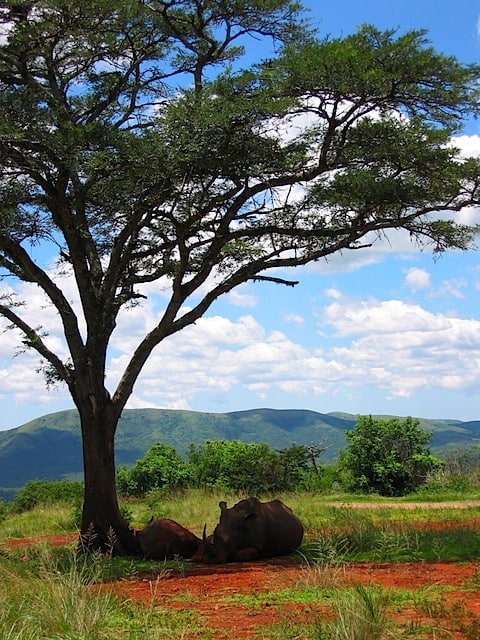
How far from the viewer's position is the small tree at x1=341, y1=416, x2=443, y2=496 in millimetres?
24484

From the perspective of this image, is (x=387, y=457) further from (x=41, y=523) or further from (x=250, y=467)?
(x=41, y=523)

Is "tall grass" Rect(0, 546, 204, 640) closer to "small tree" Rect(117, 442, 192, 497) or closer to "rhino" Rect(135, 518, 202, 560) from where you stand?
"rhino" Rect(135, 518, 202, 560)

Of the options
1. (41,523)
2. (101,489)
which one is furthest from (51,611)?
(41,523)

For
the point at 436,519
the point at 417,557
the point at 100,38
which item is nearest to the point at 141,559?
the point at 417,557

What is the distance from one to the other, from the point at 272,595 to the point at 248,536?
362cm

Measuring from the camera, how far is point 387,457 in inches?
974

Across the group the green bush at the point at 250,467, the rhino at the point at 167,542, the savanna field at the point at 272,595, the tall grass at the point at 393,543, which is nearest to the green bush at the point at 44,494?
the green bush at the point at 250,467

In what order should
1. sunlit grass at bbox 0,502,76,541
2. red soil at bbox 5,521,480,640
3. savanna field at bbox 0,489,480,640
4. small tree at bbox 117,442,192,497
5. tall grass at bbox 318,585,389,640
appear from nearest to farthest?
tall grass at bbox 318,585,389,640 → savanna field at bbox 0,489,480,640 → red soil at bbox 5,521,480,640 → sunlit grass at bbox 0,502,76,541 → small tree at bbox 117,442,192,497

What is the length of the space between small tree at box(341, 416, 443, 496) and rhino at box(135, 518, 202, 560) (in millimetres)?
13311

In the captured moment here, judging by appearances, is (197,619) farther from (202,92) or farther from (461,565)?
(202,92)

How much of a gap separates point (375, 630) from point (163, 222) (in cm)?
1025

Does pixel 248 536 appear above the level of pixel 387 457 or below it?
below

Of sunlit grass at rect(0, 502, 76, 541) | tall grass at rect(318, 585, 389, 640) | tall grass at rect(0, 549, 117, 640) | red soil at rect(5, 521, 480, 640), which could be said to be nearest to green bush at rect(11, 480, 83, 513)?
sunlit grass at rect(0, 502, 76, 541)

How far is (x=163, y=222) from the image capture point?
1443cm
